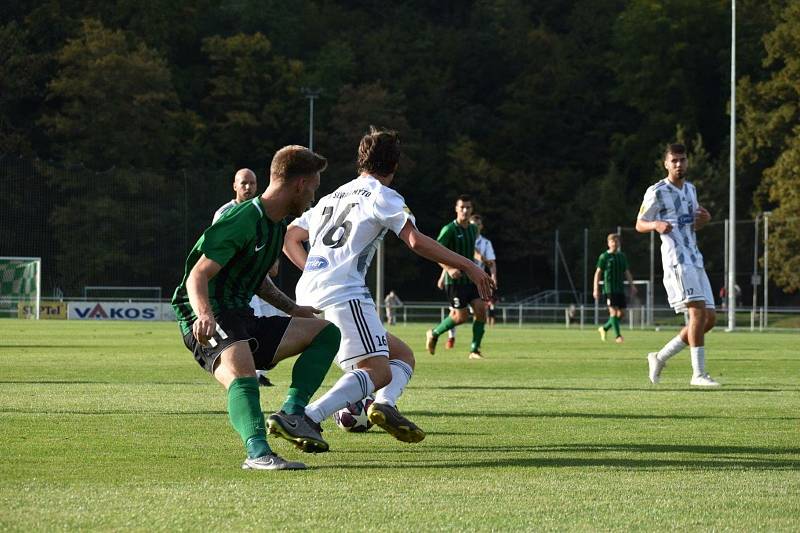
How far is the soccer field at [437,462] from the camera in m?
5.62

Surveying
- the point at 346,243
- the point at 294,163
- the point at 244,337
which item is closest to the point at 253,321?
the point at 244,337

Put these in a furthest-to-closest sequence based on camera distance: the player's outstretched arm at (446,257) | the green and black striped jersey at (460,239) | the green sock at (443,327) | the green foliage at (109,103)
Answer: the green foliage at (109,103) < the green sock at (443,327) < the green and black striped jersey at (460,239) < the player's outstretched arm at (446,257)

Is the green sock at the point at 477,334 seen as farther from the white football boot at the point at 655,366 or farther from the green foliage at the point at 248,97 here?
the green foliage at the point at 248,97

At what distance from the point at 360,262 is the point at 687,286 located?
617 cm

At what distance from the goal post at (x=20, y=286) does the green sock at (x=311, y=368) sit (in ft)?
128

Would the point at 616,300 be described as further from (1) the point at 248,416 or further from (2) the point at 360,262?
(1) the point at 248,416

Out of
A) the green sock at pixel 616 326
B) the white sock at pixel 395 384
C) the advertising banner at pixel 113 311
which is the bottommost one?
the advertising banner at pixel 113 311

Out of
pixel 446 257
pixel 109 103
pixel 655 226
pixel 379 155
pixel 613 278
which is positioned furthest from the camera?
pixel 109 103

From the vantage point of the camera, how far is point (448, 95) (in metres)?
74.2

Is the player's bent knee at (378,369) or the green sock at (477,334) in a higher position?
the player's bent knee at (378,369)

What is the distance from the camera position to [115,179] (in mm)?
51750

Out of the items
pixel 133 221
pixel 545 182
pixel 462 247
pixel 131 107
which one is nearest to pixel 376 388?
pixel 462 247

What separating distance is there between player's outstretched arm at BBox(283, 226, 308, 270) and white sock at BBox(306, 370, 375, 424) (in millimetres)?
1194

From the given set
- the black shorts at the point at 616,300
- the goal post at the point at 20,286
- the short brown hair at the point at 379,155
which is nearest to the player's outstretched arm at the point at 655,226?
the short brown hair at the point at 379,155
